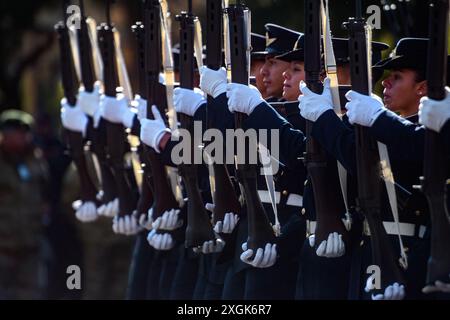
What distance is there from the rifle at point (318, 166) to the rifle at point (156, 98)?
5.44 ft

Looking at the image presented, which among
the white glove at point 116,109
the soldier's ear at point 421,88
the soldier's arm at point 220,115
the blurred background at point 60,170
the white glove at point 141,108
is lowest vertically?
the blurred background at point 60,170

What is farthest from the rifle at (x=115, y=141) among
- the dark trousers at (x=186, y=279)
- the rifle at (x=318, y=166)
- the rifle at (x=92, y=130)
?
the rifle at (x=318, y=166)

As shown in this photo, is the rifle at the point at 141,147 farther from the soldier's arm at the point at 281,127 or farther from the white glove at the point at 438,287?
the white glove at the point at 438,287

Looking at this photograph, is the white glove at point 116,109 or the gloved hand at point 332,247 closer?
the gloved hand at point 332,247

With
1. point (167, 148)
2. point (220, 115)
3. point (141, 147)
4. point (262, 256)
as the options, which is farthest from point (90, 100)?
point (262, 256)

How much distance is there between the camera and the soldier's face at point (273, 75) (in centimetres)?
816

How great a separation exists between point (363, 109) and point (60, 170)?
642 centimetres

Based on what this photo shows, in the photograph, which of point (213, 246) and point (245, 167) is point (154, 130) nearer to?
point (213, 246)

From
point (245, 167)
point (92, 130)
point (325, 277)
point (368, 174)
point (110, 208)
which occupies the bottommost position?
point (110, 208)

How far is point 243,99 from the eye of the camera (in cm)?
739

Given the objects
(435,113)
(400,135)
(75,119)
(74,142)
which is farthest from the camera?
(74,142)

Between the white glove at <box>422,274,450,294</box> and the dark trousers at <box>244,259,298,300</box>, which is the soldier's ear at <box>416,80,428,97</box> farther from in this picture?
the dark trousers at <box>244,259,298,300</box>
